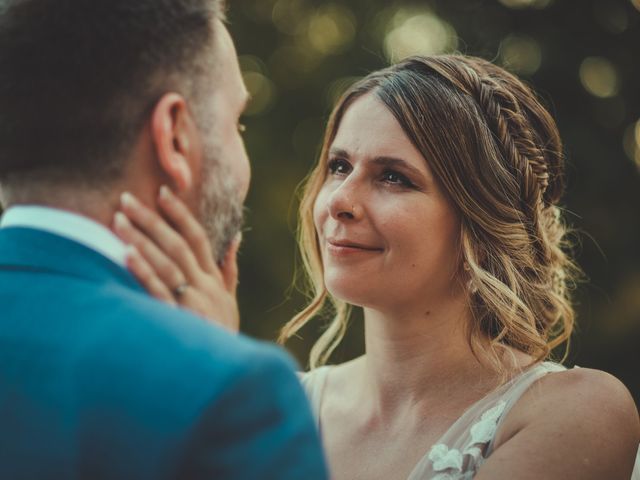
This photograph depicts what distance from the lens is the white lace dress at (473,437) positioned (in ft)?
10.4

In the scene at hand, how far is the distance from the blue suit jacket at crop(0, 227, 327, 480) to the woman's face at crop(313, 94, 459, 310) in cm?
186

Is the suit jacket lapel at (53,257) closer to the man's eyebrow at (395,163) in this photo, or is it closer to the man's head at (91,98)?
the man's head at (91,98)

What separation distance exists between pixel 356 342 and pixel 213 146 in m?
6.71

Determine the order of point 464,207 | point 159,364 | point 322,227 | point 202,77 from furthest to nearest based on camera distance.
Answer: point 322,227, point 464,207, point 202,77, point 159,364

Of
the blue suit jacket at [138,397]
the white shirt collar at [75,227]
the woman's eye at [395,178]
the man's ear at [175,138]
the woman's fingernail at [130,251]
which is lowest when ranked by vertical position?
the woman's eye at [395,178]

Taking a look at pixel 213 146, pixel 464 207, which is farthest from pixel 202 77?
pixel 464 207

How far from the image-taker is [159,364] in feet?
4.98

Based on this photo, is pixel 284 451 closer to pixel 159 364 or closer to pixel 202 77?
pixel 159 364

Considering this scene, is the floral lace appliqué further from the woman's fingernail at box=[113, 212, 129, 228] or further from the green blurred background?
the green blurred background

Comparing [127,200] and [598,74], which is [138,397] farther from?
[598,74]

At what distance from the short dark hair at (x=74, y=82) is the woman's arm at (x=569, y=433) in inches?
74.0

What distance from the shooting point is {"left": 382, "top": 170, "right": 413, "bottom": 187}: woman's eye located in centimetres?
358

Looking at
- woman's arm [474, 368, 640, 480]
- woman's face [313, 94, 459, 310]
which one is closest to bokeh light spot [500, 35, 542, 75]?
woman's face [313, 94, 459, 310]

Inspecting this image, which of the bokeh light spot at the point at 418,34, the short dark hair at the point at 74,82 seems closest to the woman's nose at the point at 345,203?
the short dark hair at the point at 74,82
